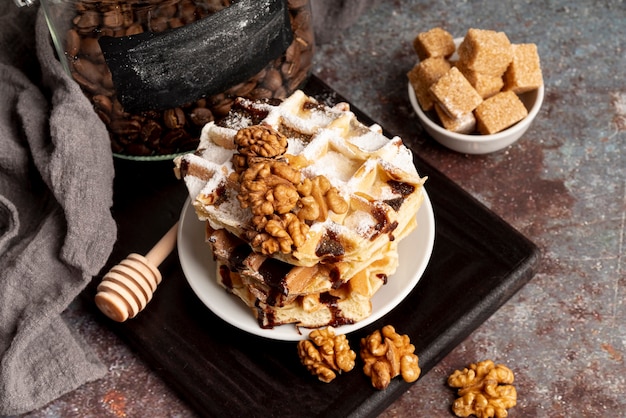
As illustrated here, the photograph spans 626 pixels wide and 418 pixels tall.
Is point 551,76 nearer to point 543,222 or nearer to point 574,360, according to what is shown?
point 543,222

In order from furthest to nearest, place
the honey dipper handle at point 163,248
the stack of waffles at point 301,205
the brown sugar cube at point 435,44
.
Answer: the brown sugar cube at point 435,44 < the honey dipper handle at point 163,248 < the stack of waffles at point 301,205

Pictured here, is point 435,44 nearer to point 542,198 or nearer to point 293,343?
point 542,198

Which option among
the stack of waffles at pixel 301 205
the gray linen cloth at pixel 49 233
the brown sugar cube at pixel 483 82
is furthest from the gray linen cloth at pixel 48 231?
the brown sugar cube at pixel 483 82

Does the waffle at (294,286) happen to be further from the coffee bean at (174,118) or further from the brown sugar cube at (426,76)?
the brown sugar cube at (426,76)

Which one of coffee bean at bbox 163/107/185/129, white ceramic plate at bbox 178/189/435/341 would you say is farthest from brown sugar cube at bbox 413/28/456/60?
coffee bean at bbox 163/107/185/129

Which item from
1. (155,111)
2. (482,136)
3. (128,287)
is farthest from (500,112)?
(128,287)

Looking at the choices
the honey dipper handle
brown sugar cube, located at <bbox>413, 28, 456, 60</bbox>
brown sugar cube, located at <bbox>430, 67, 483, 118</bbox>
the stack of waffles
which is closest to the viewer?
the stack of waffles

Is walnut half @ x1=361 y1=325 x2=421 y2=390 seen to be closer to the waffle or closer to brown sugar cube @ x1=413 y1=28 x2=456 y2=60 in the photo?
the waffle
